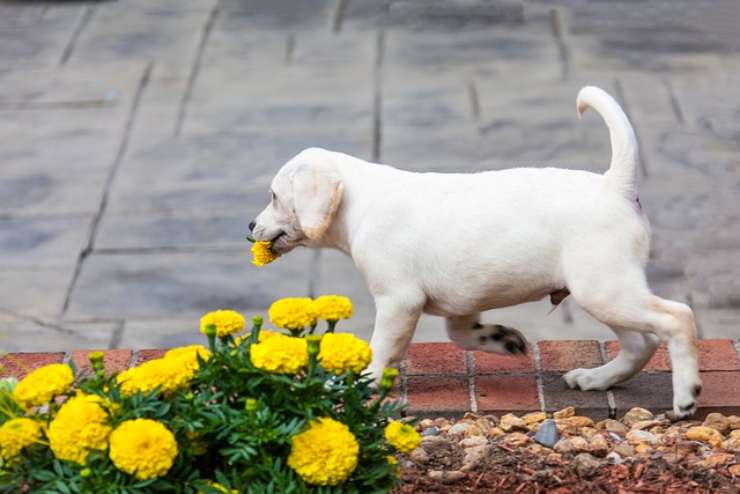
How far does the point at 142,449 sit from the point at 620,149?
5.25 ft

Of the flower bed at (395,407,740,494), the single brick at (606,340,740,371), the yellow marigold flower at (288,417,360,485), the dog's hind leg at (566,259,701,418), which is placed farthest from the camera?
the single brick at (606,340,740,371)

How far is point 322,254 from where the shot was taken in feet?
18.0

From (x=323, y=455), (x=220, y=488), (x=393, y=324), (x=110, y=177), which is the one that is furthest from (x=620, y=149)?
(x=110, y=177)

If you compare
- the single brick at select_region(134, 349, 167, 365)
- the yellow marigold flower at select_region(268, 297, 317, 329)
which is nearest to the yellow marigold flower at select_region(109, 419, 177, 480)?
the yellow marigold flower at select_region(268, 297, 317, 329)

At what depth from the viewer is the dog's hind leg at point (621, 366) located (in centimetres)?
358

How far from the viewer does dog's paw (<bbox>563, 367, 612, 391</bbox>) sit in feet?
12.1

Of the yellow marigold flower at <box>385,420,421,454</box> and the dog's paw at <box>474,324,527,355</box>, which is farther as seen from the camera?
the dog's paw at <box>474,324,527,355</box>

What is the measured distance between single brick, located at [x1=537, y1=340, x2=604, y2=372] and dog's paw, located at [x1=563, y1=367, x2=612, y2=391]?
0.48 ft

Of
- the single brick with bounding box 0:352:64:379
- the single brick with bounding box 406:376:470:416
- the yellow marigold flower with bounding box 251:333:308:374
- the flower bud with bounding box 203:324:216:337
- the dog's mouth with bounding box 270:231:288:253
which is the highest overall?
the yellow marigold flower with bounding box 251:333:308:374

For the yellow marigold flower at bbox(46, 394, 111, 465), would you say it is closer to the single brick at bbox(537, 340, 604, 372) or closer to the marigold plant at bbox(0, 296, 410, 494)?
the marigold plant at bbox(0, 296, 410, 494)

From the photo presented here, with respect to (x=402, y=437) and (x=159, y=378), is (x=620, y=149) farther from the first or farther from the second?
(x=159, y=378)

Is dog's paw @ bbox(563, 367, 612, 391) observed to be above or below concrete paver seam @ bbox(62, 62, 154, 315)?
above

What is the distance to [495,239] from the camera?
3395 mm

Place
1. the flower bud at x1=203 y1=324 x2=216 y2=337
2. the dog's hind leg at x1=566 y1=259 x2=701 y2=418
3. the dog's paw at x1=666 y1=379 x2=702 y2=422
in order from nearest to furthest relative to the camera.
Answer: the flower bud at x1=203 y1=324 x2=216 y2=337, the dog's hind leg at x1=566 y1=259 x2=701 y2=418, the dog's paw at x1=666 y1=379 x2=702 y2=422
